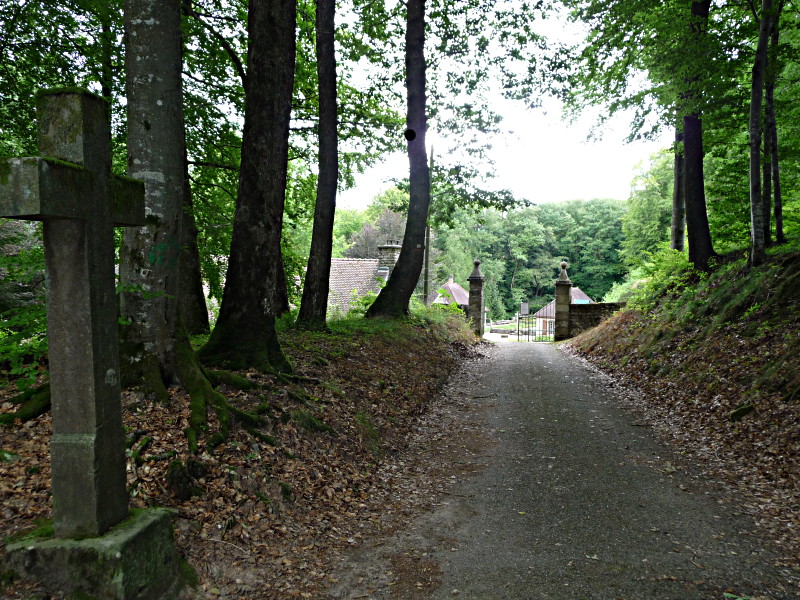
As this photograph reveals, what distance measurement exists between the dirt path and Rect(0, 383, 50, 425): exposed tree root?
2.67 meters

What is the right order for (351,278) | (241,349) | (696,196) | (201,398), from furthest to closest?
(351,278)
(696,196)
(241,349)
(201,398)

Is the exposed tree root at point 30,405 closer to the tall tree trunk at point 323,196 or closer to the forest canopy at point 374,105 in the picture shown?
the forest canopy at point 374,105

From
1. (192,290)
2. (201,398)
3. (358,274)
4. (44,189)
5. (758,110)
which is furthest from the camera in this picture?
(358,274)

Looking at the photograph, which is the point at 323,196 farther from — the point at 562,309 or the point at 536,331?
the point at 536,331

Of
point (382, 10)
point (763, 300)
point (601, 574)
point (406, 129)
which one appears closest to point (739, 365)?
point (763, 300)

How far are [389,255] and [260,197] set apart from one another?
21.2 m

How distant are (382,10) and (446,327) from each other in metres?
9.17

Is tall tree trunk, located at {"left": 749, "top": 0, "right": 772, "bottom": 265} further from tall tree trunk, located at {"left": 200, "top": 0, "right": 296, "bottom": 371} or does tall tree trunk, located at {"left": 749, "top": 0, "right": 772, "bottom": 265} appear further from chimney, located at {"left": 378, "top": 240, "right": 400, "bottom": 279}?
chimney, located at {"left": 378, "top": 240, "right": 400, "bottom": 279}

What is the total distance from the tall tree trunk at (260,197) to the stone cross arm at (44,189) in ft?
11.5

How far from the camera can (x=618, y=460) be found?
5922 millimetres

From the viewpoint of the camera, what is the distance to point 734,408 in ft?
22.3

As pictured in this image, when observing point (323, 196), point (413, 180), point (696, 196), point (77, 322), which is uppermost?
point (413, 180)

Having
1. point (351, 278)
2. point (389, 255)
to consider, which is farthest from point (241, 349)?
point (351, 278)

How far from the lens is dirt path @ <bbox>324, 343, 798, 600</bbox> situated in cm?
346
